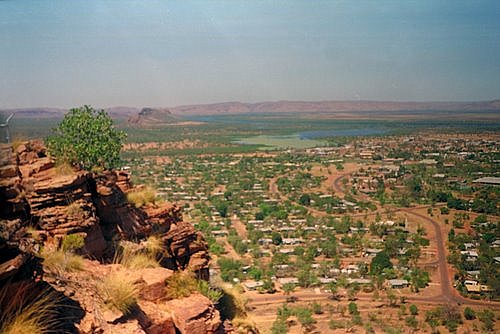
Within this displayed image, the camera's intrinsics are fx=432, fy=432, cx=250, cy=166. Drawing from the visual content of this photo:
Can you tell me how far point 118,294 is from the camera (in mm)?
5879

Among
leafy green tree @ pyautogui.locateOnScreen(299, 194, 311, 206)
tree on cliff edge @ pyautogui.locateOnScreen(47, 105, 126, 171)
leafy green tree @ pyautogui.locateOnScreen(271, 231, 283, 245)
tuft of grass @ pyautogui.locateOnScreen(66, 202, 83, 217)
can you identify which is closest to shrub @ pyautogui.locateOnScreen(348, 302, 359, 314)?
leafy green tree @ pyautogui.locateOnScreen(271, 231, 283, 245)

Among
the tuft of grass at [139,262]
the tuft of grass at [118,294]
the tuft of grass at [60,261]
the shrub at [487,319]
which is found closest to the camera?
the tuft of grass at [118,294]

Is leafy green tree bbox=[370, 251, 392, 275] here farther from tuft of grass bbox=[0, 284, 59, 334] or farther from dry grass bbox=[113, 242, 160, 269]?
tuft of grass bbox=[0, 284, 59, 334]

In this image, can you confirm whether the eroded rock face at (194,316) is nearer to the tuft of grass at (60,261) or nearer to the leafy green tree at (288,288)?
the tuft of grass at (60,261)

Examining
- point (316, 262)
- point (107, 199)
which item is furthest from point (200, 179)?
point (107, 199)

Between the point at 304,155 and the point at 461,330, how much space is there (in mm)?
67088

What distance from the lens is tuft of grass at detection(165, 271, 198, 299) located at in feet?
24.2

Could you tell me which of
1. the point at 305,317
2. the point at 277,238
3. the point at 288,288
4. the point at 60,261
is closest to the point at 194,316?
the point at 60,261

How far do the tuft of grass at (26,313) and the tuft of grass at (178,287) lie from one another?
8.50ft

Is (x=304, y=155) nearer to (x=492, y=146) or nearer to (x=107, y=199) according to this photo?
(x=492, y=146)

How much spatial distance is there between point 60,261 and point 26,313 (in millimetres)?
2129

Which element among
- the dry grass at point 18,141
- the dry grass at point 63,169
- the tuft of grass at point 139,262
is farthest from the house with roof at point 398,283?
the dry grass at point 18,141

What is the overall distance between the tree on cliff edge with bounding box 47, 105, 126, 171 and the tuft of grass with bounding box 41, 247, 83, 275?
3423 mm

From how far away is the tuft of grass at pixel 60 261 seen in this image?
624cm
